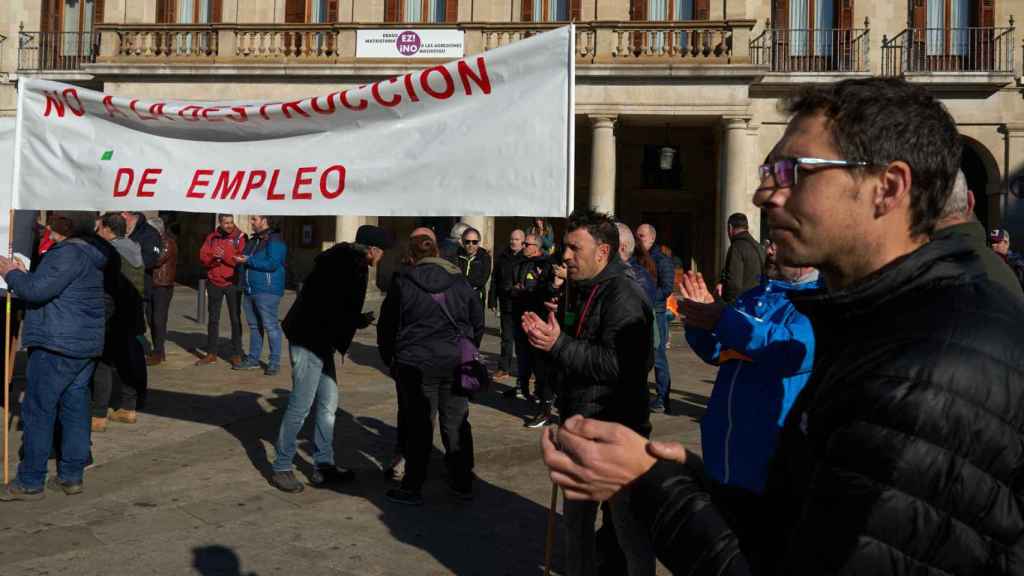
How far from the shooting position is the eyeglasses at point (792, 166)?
1.51m

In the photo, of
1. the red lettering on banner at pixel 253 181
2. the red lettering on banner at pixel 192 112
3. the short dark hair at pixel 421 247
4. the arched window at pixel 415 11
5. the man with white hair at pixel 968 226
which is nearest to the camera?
the man with white hair at pixel 968 226

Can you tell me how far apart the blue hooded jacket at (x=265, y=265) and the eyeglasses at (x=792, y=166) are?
979 cm

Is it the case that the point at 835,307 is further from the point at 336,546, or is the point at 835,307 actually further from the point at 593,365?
the point at 336,546

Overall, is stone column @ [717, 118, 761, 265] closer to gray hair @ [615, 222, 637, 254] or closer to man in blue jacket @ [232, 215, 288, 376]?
man in blue jacket @ [232, 215, 288, 376]

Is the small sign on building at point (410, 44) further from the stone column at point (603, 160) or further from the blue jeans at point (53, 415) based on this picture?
the blue jeans at point (53, 415)

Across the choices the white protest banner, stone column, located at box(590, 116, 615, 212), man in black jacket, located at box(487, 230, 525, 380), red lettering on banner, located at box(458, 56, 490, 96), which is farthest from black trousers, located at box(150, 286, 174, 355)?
stone column, located at box(590, 116, 615, 212)

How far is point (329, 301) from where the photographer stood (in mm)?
6434

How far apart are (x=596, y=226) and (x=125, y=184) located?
3.16 m

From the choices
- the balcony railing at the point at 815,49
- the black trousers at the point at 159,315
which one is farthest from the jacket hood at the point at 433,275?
the balcony railing at the point at 815,49

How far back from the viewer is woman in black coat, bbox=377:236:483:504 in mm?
6094

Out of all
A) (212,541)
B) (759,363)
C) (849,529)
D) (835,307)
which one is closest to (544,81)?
(759,363)

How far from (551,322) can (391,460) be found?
3196 millimetres

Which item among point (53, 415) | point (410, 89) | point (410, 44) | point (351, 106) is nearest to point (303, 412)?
point (53, 415)

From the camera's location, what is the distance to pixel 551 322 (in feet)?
14.2
